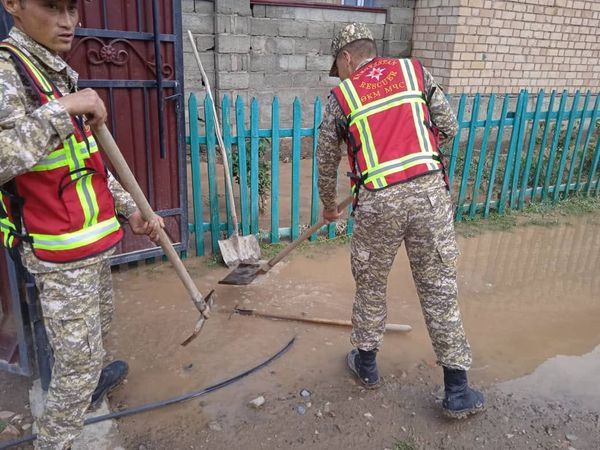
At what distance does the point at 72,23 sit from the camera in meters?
1.75

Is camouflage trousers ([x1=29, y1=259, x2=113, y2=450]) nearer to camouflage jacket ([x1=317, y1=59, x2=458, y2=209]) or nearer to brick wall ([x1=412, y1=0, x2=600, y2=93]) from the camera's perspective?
camouflage jacket ([x1=317, y1=59, x2=458, y2=209])

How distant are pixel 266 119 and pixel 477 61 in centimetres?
318

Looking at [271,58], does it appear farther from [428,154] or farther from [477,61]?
[428,154]

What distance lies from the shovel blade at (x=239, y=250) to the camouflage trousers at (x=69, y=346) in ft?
6.86

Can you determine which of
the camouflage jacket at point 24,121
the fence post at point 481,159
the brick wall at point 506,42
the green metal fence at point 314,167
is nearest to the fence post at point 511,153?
the green metal fence at point 314,167

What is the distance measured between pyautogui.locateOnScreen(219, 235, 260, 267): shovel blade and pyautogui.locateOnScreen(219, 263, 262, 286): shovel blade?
81 mm

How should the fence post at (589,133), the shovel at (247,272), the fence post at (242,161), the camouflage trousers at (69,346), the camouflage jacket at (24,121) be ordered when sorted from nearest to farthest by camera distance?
the camouflage jacket at (24,121) → the camouflage trousers at (69,346) → the shovel at (247,272) → the fence post at (242,161) → the fence post at (589,133)

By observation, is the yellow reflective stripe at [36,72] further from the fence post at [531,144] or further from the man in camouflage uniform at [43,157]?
the fence post at [531,144]

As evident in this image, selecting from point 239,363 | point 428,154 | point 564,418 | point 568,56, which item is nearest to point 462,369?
point 564,418

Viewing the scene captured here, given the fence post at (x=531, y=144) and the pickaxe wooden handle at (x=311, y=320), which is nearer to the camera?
the pickaxe wooden handle at (x=311, y=320)

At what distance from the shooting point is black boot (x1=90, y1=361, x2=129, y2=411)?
2541 millimetres

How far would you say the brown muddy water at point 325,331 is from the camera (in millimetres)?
2811

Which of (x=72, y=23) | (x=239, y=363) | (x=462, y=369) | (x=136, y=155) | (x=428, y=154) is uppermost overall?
(x=72, y=23)

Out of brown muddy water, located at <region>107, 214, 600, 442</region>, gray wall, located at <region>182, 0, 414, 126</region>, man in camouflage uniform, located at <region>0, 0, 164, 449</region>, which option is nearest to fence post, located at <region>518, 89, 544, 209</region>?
brown muddy water, located at <region>107, 214, 600, 442</region>
